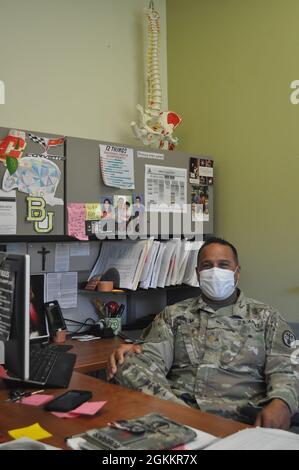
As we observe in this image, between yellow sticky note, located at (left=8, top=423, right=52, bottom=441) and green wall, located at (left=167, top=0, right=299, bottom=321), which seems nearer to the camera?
yellow sticky note, located at (left=8, top=423, right=52, bottom=441)

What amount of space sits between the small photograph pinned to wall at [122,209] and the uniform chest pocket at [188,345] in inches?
29.7

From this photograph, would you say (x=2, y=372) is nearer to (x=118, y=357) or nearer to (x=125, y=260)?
(x=118, y=357)

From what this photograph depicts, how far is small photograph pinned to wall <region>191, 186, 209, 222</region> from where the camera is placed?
9.43 feet

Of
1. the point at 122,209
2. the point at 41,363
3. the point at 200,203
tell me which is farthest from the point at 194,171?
the point at 41,363

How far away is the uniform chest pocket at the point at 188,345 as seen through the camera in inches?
76.0

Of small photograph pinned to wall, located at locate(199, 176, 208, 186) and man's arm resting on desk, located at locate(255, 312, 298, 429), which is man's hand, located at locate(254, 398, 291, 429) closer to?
man's arm resting on desk, located at locate(255, 312, 298, 429)

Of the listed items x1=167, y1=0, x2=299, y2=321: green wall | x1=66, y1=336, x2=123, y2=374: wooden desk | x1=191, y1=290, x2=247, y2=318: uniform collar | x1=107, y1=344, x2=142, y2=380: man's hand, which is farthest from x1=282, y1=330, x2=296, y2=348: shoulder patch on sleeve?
x1=66, y1=336, x2=123, y2=374: wooden desk

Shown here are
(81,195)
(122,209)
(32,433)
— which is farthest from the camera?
(122,209)

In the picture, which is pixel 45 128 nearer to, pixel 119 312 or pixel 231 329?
pixel 119 312

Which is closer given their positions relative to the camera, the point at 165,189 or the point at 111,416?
the point at 111,416

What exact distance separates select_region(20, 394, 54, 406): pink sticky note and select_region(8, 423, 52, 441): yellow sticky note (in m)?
0.19

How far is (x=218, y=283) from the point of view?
199 cm

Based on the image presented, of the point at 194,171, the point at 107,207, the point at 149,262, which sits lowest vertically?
the point at 149,262

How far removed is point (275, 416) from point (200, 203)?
5.11 ft
